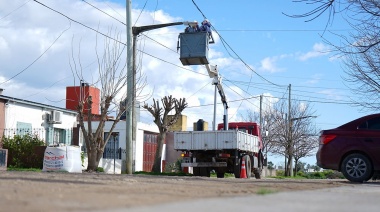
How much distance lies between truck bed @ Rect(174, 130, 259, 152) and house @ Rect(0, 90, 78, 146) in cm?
903

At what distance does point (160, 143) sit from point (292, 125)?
24994mm

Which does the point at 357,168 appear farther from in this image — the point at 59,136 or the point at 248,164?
the point at 59,136

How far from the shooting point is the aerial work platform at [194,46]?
23.2 meters

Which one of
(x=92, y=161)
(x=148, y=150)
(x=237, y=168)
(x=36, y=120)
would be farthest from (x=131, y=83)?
(x=148, y=150)

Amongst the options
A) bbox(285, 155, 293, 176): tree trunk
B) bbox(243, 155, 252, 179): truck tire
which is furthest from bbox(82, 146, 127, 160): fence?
bbox(285, 155, 293, 176): tree trunk

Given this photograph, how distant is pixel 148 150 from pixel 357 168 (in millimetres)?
25143

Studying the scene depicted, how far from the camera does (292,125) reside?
53062mm

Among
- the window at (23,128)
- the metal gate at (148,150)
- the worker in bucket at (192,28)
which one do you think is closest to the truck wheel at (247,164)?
the worker in bucket at (192,28)

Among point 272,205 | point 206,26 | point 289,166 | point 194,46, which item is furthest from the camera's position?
point 289,166

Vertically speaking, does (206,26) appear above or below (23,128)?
above

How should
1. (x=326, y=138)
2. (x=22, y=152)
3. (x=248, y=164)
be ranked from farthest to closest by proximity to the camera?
(x=22, y=152)
(x=248, y=164)
(x=326, y=138)

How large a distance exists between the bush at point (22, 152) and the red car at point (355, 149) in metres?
14.4

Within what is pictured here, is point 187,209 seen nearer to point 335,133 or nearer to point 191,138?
point 335,133

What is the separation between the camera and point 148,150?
127 ft
